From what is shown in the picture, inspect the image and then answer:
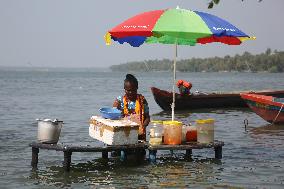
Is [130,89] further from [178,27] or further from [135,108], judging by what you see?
[178,27]

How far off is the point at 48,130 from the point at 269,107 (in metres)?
11.9

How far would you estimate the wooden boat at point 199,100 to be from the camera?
28141 mm

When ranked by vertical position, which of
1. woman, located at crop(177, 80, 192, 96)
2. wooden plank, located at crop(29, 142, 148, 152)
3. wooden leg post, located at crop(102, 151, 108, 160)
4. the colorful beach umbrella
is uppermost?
the colorful beach umbrella

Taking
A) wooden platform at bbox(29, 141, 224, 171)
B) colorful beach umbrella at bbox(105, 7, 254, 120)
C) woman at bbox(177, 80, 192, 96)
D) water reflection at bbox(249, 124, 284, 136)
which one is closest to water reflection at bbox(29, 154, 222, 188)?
wooden platform at bbox(29, 141, 224, 171)

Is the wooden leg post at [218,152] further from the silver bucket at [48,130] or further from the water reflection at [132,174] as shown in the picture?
the silver bucket at [48,130]

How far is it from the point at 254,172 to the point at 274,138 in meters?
6.46

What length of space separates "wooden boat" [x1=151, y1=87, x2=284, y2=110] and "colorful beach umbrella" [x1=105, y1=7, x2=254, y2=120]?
1682 cm

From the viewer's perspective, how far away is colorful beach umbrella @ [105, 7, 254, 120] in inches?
401

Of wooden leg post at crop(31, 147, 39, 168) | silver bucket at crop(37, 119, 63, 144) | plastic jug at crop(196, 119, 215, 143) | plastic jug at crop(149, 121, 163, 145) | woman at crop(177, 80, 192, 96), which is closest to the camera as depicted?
silver bucket at crop(37, 119, 63, 144)

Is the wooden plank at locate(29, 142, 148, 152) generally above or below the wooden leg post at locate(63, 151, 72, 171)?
above

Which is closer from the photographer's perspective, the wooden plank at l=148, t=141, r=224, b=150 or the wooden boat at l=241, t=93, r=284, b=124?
the wooden plank at l=148, t=141, r=224, b=150

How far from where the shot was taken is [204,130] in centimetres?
1130

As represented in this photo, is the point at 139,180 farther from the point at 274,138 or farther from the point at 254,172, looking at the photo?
the point at 274,138

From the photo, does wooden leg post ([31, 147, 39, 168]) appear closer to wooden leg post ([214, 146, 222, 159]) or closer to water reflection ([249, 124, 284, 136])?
wooden leg post ([214, 146, 222, 159])
